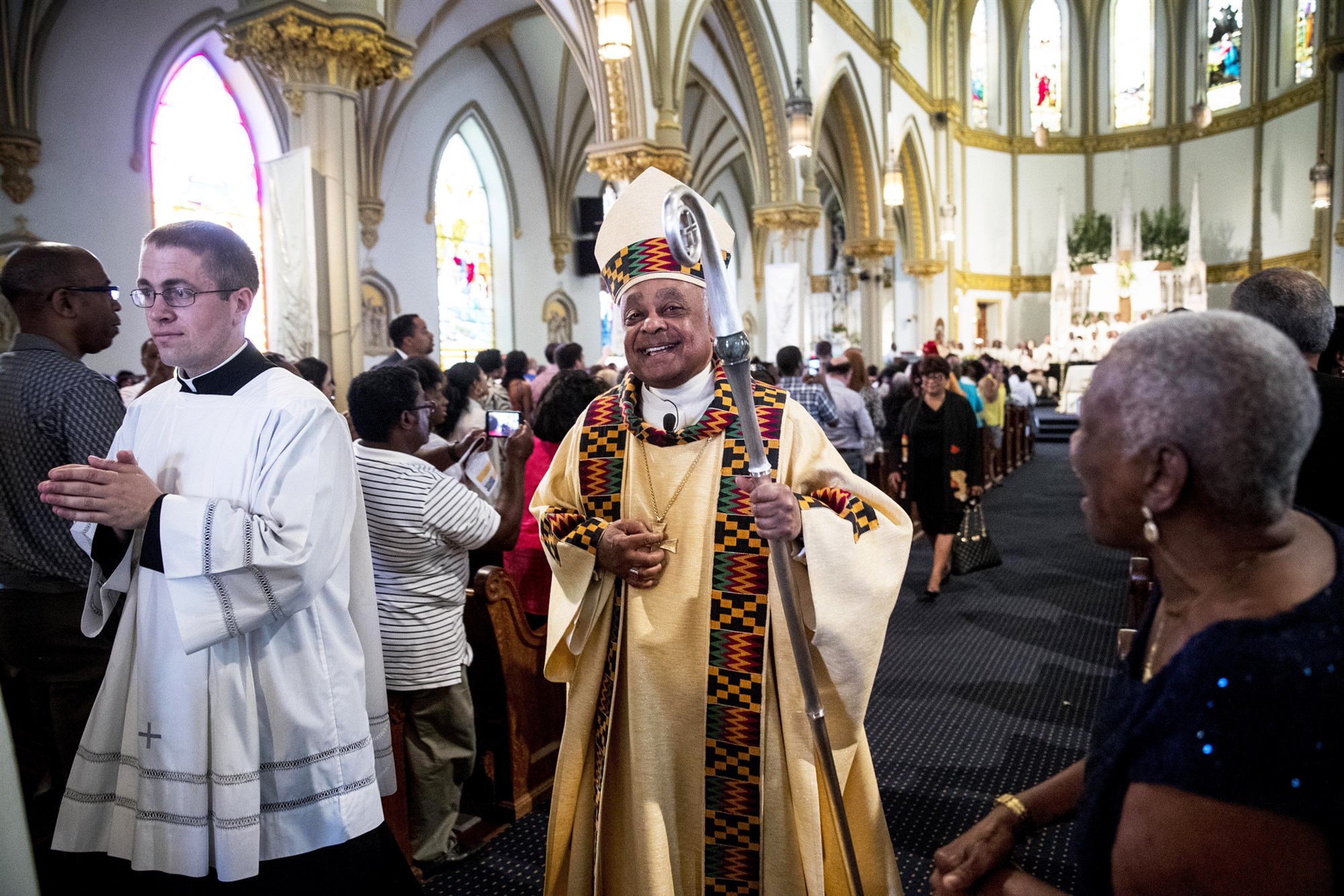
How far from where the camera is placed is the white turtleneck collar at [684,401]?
2102mm

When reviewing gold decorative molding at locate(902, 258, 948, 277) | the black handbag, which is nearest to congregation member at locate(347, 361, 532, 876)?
the black handbag

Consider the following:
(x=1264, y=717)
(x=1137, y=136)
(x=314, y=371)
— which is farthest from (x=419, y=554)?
(x=1137, y=136)

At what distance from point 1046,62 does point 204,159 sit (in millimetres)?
25486

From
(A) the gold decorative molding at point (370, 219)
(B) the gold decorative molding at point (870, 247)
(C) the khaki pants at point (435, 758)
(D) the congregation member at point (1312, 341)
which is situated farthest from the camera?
(B) the gold decorative molding at point (870, 247)

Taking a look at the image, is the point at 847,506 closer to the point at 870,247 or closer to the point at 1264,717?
the point at 1264,717

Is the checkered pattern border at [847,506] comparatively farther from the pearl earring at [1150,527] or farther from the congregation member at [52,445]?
the congregation member at [52,445]

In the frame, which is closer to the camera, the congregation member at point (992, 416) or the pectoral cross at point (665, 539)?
the pectoral cross at point (665, 539)

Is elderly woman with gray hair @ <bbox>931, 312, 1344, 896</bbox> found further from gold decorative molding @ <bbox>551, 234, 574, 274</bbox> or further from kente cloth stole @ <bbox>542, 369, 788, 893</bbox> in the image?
gold decorative molding @ <bbox>551, 234, 574, 274</bbox>

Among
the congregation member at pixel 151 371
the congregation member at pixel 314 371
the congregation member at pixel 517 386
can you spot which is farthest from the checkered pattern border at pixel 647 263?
the congregation member at pixel 517 386

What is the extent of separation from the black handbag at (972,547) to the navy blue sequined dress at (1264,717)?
6126 millimetres

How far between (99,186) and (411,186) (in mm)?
5335

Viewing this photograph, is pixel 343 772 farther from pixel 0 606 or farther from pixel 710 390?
pixel 0 606

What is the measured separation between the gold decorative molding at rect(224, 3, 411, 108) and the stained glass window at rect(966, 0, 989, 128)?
24.1 meters

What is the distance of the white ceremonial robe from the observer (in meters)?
1.78
